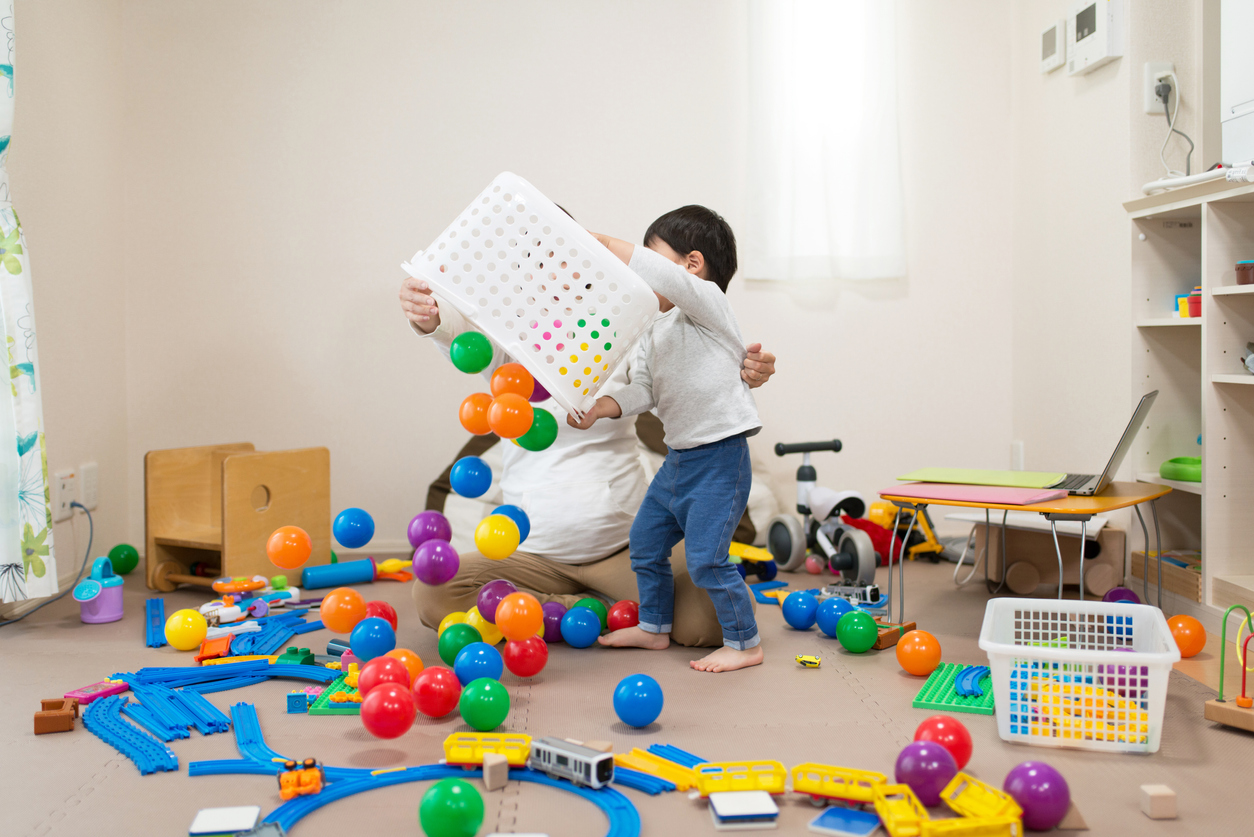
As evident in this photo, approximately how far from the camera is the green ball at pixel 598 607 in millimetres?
2137

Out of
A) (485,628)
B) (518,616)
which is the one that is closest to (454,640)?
(485,628)

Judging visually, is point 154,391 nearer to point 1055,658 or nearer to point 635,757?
point 635,757

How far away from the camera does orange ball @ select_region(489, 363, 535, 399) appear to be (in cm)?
175

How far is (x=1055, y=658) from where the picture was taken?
1.45 metres

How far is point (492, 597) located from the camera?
188cm

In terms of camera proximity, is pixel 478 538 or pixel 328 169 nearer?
pixel 478 538

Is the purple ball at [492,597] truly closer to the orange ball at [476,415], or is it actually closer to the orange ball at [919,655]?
the orange ball at [476,415]

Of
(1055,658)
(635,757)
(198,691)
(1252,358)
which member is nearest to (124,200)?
(198,691)

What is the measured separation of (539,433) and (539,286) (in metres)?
0.34

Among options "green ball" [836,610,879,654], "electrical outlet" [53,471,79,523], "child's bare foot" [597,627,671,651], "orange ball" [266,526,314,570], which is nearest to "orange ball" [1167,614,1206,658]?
"green ball" [836,610,879,654]

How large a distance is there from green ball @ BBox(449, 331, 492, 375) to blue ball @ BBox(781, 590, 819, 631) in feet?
3.27

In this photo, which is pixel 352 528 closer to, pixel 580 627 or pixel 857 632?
pixel 580 627

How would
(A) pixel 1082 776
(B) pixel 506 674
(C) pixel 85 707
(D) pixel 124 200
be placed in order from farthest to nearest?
1. (D) pixel 124 200
2. (B) pixel 506 674
3. (C) pixel 85 707
4. (A) pixel 1082 776

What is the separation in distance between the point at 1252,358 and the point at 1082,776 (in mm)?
1266
